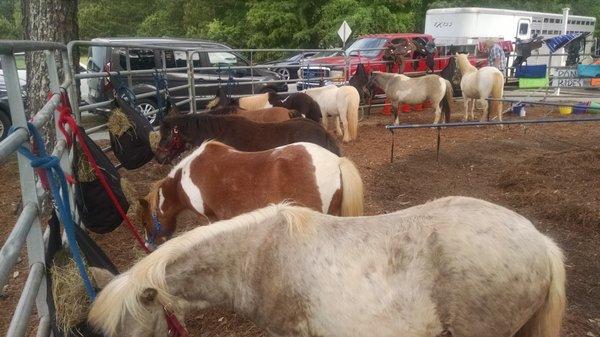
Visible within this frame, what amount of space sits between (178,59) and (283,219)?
30.5 feet

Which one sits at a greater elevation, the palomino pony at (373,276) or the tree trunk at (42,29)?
the tree trunk at (42,29)

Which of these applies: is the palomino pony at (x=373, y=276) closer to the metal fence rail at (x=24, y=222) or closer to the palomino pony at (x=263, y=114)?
the metal fence rail at (x=24, y=222)

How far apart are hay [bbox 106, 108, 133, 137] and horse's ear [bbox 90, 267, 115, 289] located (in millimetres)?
2603

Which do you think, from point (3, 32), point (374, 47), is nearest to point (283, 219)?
point (374, 47)

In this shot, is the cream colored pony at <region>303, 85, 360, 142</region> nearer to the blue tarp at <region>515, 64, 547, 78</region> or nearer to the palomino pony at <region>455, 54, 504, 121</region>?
the palomino pony at <region>455, 54, 504, 121</region>

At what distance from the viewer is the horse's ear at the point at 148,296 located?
187 centimetres

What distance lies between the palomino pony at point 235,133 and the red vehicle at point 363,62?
6855 mm

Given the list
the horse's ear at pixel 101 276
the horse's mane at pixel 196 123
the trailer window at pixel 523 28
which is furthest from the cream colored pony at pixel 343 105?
the trailer window at pixel 523 28

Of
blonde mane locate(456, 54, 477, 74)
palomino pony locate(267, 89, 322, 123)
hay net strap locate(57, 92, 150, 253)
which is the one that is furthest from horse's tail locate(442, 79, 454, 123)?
hay net strap locate(57, 92, 150, 253)

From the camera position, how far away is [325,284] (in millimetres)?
2104

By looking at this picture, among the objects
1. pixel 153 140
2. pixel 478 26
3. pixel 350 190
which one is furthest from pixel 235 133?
pixel 478 26

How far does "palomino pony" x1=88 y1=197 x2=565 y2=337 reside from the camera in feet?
6.62

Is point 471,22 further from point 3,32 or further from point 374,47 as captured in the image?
point 3,32

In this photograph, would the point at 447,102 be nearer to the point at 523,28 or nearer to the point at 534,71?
the point at 534,71
